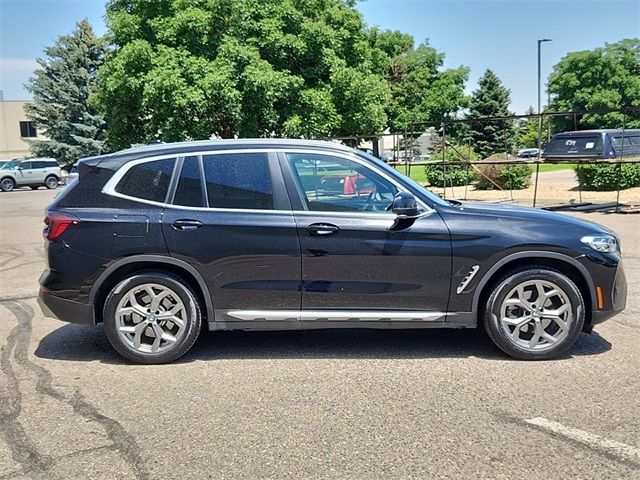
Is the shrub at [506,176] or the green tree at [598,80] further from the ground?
the green tree at [598,80]

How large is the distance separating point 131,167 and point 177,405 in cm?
206

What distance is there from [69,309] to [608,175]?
19.6 meters

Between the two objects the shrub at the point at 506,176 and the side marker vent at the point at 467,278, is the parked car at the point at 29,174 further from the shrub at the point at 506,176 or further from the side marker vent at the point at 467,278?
the side marker vent at the point at 467,278

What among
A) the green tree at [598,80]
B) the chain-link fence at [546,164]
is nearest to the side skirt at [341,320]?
the chain-link fence at [546,164]

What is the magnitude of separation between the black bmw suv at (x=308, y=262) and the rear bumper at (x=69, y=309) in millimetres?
11

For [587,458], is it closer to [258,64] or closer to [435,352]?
[435,352]

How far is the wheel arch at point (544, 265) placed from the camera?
4.84 m

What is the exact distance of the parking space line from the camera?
3.34 m

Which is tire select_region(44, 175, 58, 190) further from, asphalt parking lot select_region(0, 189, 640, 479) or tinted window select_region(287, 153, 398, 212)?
tinted window select_region(287, 153, 398, 212)

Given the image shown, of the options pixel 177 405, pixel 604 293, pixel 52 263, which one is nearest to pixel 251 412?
pixel 177 405

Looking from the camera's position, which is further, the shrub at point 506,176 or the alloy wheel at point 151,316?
the shrub at point 506,176

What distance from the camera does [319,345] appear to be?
5473 millimetres

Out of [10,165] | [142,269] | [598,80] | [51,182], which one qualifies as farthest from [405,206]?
[598,80]

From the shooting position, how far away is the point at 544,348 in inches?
192
